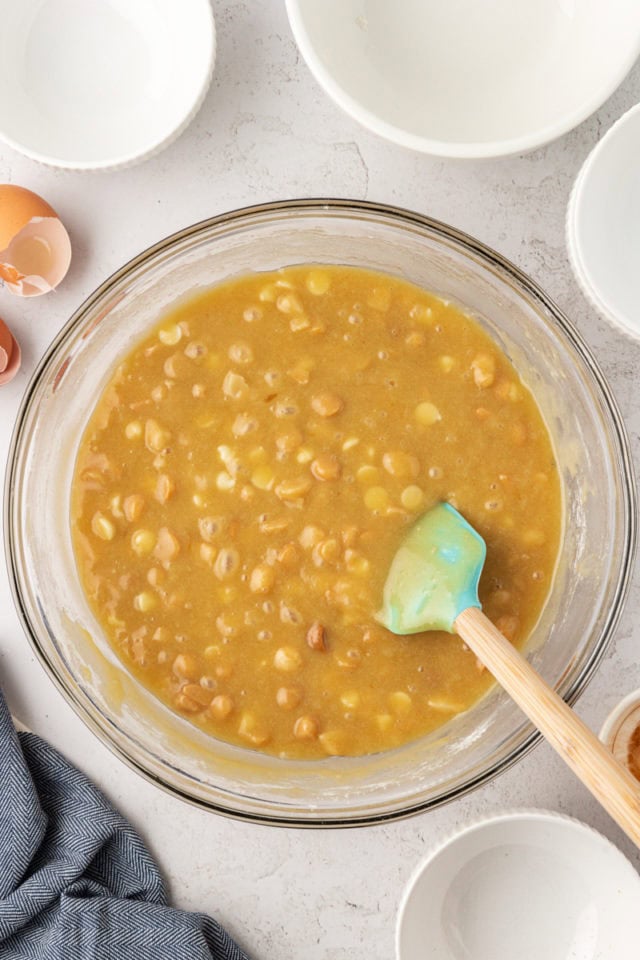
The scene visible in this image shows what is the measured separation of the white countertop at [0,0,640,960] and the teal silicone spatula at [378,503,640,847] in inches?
22.9

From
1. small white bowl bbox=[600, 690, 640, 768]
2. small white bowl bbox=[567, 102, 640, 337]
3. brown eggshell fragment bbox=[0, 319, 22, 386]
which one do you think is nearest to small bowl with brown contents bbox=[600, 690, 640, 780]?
small white bowl bbox=[600, 690, 640, 768]

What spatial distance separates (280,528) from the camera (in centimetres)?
231

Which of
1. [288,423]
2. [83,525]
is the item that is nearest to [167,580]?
[83,525]

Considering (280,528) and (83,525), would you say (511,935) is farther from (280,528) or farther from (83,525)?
(83,525)

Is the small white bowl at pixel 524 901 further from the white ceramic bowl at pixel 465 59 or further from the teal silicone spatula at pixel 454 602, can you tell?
the white ceramic bowl at pixel 465 59

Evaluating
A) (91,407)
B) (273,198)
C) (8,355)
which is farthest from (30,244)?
(273,198)

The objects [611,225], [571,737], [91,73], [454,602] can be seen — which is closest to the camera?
[571,737]

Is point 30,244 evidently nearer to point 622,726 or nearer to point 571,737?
point 571,737

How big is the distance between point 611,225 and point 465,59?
605 mm

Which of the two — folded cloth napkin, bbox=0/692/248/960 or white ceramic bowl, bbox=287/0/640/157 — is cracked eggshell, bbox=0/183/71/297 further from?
folded cloth napkin, bbox=0/692/248/960

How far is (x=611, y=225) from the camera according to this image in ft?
8.00

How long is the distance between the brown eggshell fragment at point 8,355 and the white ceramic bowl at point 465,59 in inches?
44.0

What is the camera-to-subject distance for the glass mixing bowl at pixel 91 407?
2342 mm

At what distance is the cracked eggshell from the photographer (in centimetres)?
244
